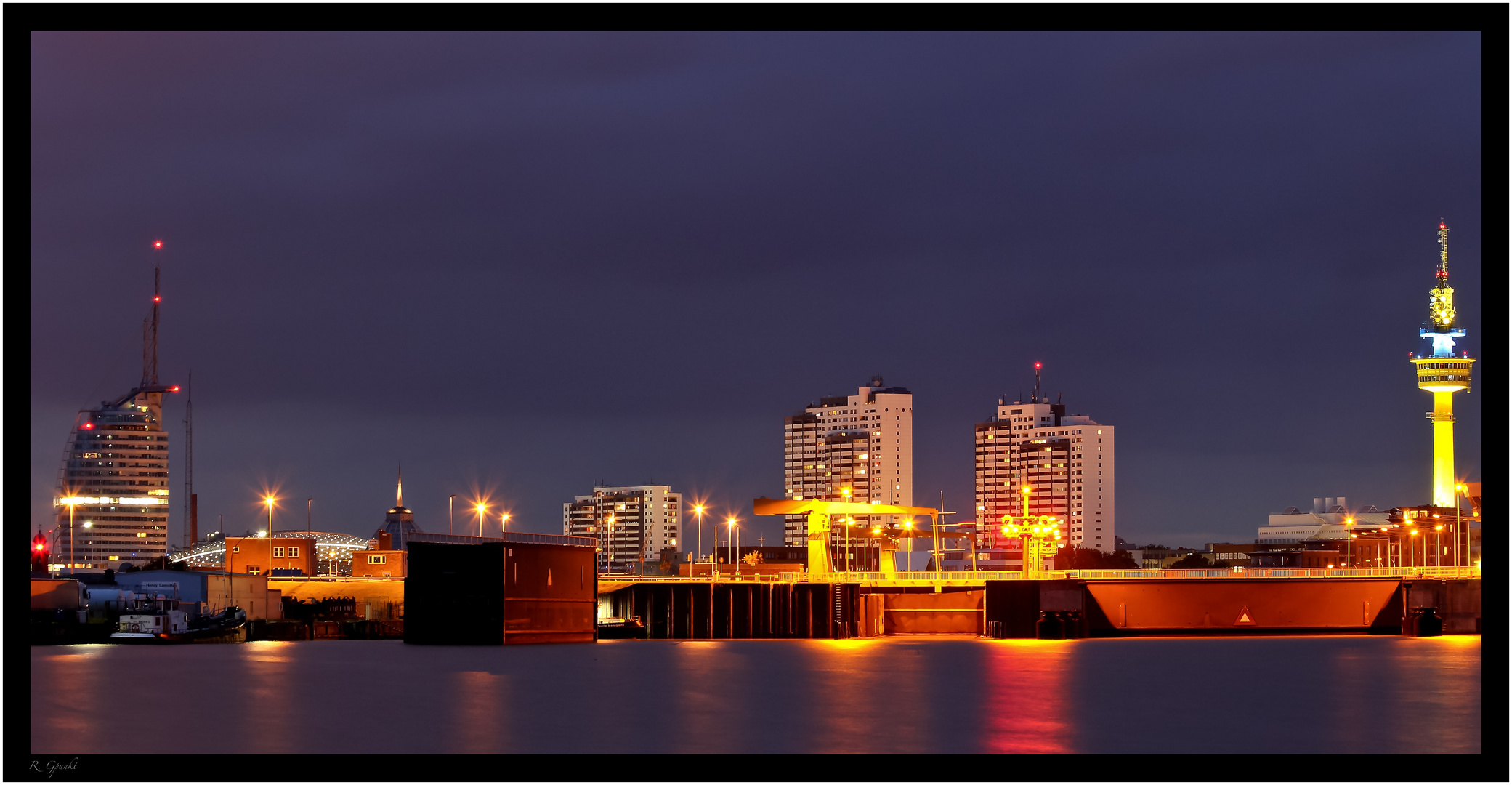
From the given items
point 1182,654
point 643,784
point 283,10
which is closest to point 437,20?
point 283,10

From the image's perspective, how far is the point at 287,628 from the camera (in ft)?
385

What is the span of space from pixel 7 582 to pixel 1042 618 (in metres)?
99.5

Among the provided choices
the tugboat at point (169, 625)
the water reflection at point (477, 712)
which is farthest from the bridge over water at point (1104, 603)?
the water reflection at point (477, 712)

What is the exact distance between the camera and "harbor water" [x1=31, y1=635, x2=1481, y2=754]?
51.1 meters

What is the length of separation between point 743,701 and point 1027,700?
11.7 metres

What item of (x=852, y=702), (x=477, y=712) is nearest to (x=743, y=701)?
(x=852, y=702)

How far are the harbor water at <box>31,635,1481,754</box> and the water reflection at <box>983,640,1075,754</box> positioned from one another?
22cm

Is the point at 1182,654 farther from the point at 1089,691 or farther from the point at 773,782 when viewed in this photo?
the point at 773,782

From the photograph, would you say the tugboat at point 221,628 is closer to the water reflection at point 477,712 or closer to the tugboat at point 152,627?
the tugboat at point 152,627

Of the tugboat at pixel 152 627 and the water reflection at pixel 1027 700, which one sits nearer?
the water reflection at pixel 1027 700

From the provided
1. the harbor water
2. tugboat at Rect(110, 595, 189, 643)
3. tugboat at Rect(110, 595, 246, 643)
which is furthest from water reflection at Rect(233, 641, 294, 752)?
tugboat at Rect(110, 595, 246, 643)

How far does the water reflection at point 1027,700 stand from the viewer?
1994 inches

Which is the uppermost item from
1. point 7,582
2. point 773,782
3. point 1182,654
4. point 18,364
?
point 18,364

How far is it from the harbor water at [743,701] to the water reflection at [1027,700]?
220 mm
